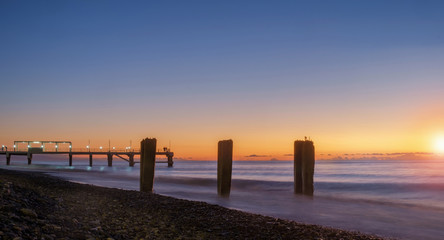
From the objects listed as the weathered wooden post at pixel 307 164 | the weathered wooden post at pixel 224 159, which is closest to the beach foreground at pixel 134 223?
the weathered wooden post at pixel 224 159

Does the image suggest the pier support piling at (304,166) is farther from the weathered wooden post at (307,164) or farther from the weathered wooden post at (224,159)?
the weathered wooden post at (224,159)

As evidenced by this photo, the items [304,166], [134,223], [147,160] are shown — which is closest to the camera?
[134,223]

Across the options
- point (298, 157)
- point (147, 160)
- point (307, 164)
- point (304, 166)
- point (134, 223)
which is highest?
point (298, 157)

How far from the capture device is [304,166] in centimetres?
1852

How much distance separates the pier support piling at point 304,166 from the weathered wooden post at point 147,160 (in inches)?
288

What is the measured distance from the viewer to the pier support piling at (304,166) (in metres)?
18.3

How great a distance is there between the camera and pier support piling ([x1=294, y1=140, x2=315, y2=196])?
721 inches

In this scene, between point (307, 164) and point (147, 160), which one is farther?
point (307, 164)

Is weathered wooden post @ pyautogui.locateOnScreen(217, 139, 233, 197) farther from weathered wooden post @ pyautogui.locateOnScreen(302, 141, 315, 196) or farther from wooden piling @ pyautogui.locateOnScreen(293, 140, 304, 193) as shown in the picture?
weathered wooden post @ pyautogui.locateOnScreen(302, 141, 315, 196)

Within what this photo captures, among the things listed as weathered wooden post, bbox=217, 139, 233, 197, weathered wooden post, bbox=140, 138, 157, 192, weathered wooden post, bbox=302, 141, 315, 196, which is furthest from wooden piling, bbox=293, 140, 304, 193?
weathered wooden post, bbox=140, 138, 157, 192

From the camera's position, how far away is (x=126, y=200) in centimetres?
1266

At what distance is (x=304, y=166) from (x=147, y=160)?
7.88 meters

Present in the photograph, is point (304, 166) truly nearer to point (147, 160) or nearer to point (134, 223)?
Result: point (147, 160)

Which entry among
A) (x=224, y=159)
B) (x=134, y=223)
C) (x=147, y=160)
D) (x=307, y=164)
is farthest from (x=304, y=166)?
(x=134, y=223)
